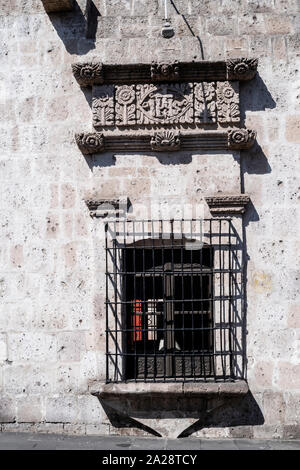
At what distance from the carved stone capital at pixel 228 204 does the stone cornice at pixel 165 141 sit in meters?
0.46

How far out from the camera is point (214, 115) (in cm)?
513

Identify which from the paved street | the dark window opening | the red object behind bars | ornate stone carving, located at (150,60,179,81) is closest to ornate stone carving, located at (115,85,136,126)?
ornate stone carving, located at (150,60,179,81)

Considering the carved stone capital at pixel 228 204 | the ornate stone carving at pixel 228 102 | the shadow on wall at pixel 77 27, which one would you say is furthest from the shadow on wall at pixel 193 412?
the shadow on wall at pixel 77 27

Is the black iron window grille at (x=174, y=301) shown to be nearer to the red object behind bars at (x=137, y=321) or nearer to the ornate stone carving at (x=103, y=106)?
the red object behind bars at (x=137, y=321)

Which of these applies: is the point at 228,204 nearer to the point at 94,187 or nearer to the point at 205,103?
the point at 205,103

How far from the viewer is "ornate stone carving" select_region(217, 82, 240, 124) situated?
5.11m

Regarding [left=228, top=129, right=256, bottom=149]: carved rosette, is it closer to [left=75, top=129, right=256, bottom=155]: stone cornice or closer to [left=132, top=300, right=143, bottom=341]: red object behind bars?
[left=75, top=129, right=256, bottom=155]: stone cornice

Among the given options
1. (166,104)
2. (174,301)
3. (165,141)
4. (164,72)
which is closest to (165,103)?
(166,104)

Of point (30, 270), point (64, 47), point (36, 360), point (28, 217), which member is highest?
point (64, 47)

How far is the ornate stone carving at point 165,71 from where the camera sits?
5.06 meters

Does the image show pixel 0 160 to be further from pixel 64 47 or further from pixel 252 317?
pixel 252 317

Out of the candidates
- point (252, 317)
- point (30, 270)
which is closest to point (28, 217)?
point (30, 270)

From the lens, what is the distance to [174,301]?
4.95 meters
